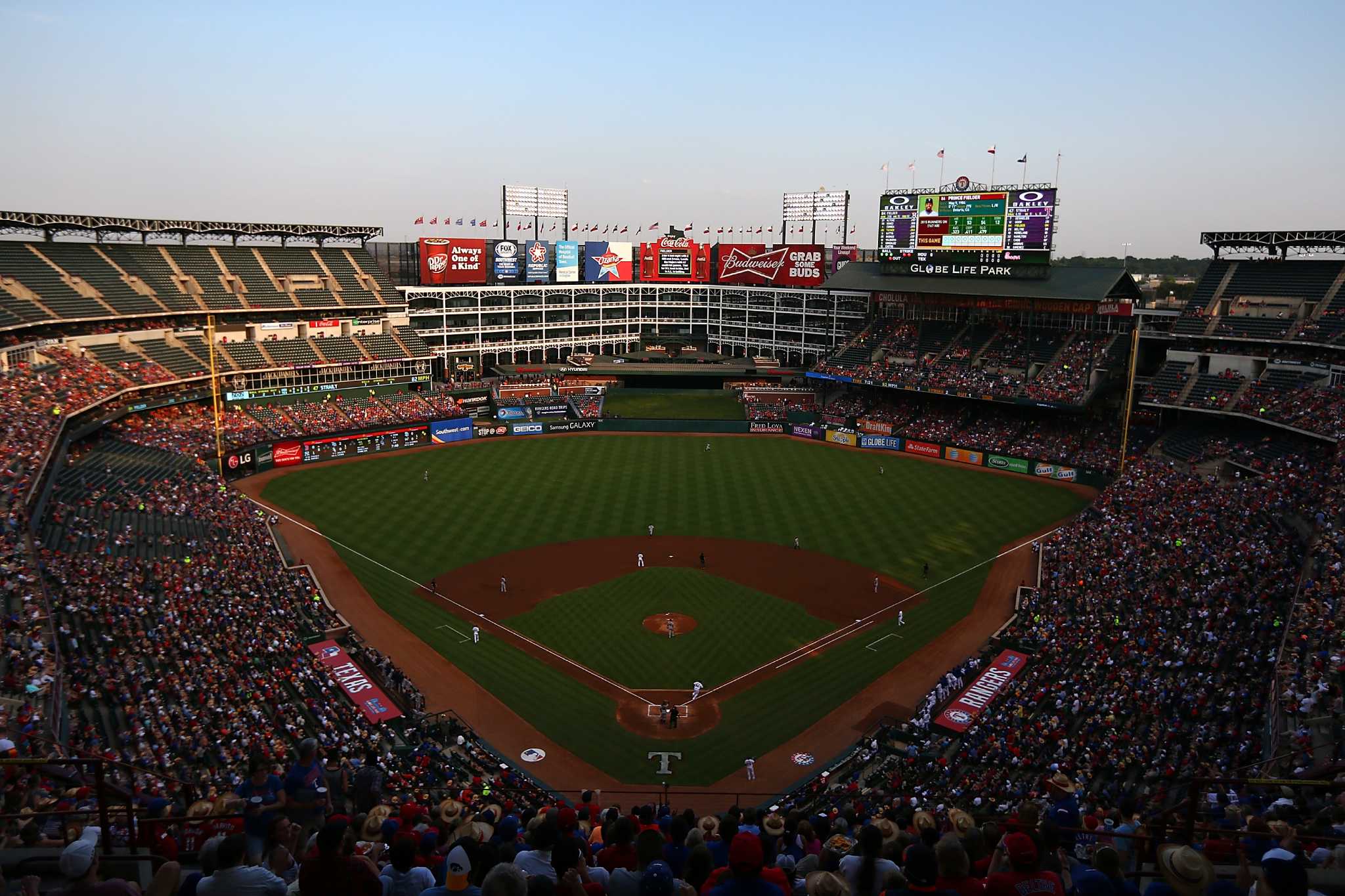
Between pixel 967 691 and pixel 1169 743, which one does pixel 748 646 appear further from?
pixel 1169 743

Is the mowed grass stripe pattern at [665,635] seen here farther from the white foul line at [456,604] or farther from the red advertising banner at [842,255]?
the red advertising banner at [842,255]

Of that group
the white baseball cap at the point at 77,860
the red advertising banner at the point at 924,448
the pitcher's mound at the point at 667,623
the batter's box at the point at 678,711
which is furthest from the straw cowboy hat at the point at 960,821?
the red advertising banner at the point at 924,448

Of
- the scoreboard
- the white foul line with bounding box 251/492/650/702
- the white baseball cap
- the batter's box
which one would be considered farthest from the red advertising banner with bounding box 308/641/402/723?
the scoreboard

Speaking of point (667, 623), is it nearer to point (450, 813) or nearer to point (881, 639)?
point (881, 639)

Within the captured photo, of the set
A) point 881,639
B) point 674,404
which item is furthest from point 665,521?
point 674,404

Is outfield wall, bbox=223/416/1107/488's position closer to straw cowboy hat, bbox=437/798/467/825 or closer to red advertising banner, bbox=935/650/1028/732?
red advertising banner, bbox=935/650/1028/732
